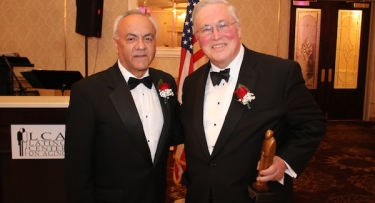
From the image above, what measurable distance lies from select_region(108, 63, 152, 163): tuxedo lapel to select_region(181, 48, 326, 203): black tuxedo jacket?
0.99 feet

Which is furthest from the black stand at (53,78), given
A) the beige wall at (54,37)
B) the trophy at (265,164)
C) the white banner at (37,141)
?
the trophy at (265,164)

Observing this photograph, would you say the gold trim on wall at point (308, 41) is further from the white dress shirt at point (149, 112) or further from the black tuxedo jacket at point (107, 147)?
the black tuxedo jacket at point (107, 147)

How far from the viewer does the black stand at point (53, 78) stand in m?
4.59

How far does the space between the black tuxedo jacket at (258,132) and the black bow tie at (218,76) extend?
3.1 inches

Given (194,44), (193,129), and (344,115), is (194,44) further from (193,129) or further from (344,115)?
(344,115)

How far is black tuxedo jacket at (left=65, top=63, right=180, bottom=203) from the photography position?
1.92 m

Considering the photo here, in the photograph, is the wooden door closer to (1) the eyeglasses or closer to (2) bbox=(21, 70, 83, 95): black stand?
(2) bbox=(21, 70, 83, 95): black stand

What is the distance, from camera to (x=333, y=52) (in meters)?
8.66

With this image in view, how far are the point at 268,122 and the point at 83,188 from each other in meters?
1.04

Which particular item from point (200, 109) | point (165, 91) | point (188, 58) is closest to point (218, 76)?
point (200, 109)

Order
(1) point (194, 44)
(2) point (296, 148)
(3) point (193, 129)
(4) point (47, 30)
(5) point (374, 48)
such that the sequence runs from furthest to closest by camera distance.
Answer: (5) point (374, 48) < (4) point (47, 30) < (1) point (194, 44) < (3) point (193, 129) < (2) point (296, 148)

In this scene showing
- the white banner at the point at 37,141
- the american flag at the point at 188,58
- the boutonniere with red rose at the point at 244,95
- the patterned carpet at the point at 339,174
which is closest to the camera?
the boutonniere with red rose at the point at 244,95

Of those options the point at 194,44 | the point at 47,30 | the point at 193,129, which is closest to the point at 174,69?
the point at 47,30

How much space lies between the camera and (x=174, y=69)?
7.18 m
